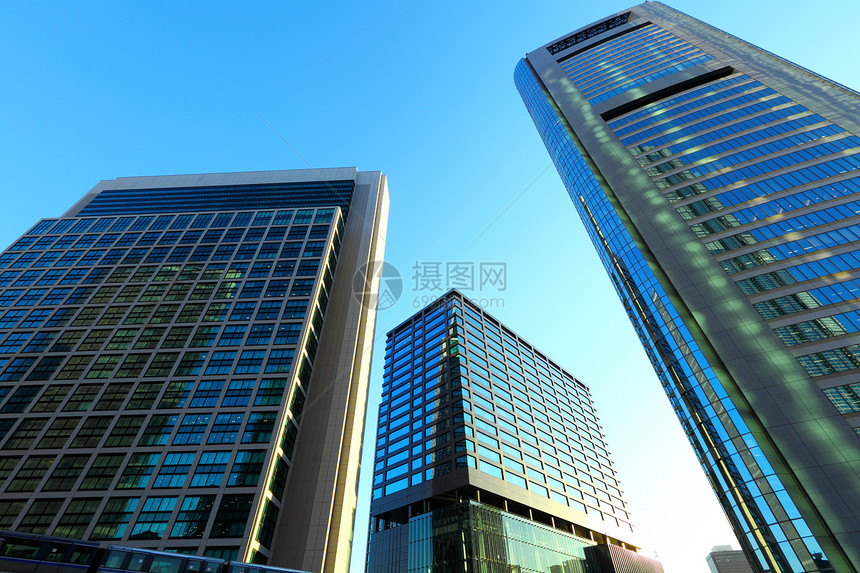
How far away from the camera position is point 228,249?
239 ft

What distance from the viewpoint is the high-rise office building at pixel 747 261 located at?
112 feet

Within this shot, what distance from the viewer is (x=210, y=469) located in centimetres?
4491

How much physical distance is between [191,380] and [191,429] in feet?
24.2

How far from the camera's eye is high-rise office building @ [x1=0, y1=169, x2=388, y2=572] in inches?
1684

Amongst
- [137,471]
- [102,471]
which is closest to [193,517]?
[137,471]

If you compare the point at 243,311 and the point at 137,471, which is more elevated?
the point at 243,311

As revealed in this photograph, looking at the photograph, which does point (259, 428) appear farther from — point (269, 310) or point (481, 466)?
point (481, 466)

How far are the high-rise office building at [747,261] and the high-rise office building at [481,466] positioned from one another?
118 ft

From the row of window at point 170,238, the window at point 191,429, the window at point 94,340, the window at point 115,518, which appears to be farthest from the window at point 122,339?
the window at point 115,518

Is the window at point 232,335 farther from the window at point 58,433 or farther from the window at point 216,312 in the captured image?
the window at point 58,433

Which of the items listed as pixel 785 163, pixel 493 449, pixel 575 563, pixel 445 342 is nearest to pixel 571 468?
pixel 575 563

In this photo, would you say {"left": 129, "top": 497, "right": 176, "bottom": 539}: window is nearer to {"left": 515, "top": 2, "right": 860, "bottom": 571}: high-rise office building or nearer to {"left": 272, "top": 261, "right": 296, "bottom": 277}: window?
{"left": 272, "top": 261, "right": 296, "bottom": 277}: window

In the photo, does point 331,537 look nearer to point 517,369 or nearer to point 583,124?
point 517,369

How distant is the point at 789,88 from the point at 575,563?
91150 mm
